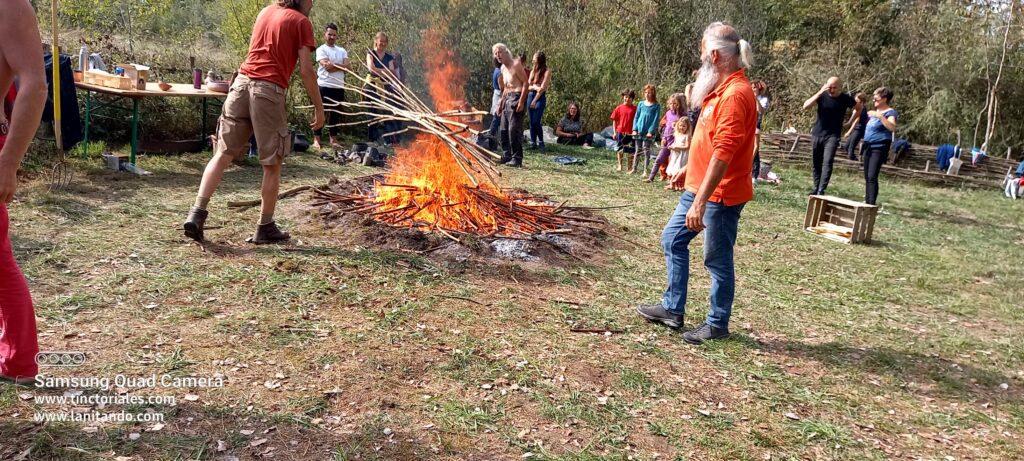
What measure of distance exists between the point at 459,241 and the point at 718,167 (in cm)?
260

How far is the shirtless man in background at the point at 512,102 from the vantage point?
10.2 m

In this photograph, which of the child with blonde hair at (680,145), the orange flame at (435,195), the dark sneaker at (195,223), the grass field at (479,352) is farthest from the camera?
the child with blonde hair at (680,145)

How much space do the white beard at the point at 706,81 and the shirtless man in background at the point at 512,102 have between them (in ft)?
21.1

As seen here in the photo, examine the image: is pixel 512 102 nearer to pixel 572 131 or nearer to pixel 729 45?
pixel 572 131

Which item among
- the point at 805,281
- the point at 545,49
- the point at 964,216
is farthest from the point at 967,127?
the point at 805,281

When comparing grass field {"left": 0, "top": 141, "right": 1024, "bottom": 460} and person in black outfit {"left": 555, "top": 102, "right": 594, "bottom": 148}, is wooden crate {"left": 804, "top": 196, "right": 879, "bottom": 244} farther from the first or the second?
person in black outfit {"left": 555, "top": 102, "right": 594, "bottom": 148}

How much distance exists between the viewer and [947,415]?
3.57 meters

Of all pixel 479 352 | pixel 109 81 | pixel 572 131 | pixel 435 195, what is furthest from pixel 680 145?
pixel 109 81

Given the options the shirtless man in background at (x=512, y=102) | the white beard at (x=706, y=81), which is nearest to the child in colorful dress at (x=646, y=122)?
the shirtless man in background at (x=512, y=102)

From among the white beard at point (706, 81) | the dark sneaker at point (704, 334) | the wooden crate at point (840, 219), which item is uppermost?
the white beard at point (706, 81)

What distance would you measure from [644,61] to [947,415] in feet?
53.1

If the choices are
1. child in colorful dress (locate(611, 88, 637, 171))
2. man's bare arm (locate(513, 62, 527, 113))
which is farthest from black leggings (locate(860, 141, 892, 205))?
man's bare arm (locate(513, 62, 527, 113))

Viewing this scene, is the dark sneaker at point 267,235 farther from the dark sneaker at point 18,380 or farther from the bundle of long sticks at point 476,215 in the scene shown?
the dark sneaker at point 18,380

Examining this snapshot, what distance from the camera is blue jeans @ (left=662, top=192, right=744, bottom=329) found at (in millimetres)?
3934
